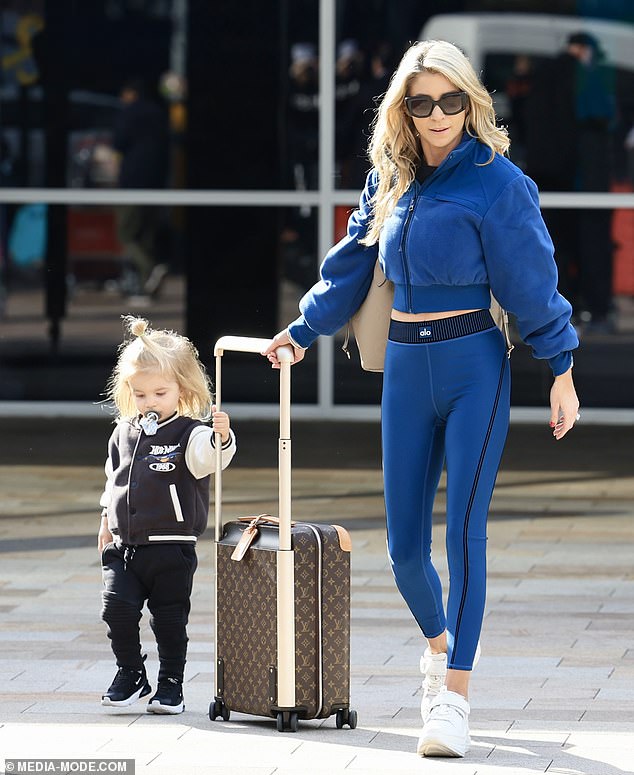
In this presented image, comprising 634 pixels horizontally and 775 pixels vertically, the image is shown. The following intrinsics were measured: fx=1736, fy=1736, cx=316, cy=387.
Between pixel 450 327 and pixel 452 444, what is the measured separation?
30 centimetres

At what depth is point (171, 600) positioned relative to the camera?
4852 millimetres

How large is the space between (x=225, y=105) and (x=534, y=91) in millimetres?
2057

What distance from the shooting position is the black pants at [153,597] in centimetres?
482

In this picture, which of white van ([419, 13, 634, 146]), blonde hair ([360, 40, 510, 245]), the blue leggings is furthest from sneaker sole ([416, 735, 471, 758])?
white van ([419, 13, 634, 146])

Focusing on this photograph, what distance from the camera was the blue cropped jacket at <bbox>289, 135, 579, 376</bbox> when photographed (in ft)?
14.3

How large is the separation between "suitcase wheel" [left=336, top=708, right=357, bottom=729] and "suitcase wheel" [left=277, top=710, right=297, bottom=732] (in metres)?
0.12

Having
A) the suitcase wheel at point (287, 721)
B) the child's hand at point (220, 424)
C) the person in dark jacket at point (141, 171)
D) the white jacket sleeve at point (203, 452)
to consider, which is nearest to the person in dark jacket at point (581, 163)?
the person in dark jacket at point (141, 171)

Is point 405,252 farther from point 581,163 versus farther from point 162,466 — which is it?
point 581,163

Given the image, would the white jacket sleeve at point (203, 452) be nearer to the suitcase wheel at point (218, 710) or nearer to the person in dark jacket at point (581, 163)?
the suitcase wheel at point (218, 710)

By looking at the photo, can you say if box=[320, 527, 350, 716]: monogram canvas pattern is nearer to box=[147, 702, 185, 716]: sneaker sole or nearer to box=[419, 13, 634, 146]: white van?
box=[147, 702, 185, 716]: sneaker sole

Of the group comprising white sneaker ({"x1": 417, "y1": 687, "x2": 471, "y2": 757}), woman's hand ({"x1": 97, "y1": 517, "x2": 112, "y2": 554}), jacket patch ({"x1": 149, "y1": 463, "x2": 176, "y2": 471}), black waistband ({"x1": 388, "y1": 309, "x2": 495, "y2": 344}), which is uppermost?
black waistband ({"x1": 388, "y1": 309, "x2": 495, "y2": 344})

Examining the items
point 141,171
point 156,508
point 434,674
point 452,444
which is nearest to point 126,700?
point 156,508

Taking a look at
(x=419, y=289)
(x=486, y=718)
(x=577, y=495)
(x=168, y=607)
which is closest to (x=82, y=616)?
(x=168, y=607)

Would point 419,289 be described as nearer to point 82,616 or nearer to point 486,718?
point 486,718
